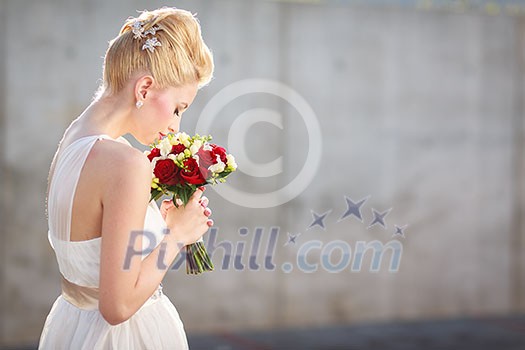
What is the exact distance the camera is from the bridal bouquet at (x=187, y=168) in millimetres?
2287

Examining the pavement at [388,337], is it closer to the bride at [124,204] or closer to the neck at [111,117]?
the bride at [124,204]

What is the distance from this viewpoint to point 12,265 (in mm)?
7430

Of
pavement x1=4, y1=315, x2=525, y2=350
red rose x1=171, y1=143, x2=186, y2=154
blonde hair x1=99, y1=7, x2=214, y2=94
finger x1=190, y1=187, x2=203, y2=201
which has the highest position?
blonde hair x1=99, y1=7, x2=214, y2=94

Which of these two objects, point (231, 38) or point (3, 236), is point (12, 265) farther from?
point (231, 38)

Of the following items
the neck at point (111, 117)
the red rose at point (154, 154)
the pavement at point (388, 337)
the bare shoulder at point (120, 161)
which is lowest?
the pavement at point (388, 337)

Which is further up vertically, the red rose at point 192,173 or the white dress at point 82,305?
the red rose at point 192,173

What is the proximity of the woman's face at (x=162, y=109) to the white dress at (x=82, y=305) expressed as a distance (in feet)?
0.46

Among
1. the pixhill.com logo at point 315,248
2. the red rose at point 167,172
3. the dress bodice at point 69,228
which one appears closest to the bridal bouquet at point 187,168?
the red rose at point 167,172

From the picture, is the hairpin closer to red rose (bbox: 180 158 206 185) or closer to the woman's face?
the woman's face

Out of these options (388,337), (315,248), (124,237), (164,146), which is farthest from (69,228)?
(315,248)

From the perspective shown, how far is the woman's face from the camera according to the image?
2.07 metres

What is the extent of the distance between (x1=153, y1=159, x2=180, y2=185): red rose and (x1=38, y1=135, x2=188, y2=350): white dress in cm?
9

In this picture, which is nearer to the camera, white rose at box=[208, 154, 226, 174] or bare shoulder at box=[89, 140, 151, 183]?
bare shoulder at box=[89, 140, 151, 183]

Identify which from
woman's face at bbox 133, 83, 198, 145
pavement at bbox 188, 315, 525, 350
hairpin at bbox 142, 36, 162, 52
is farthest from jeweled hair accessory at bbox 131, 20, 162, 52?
pavement at bbox 188, 315, 525, 350
